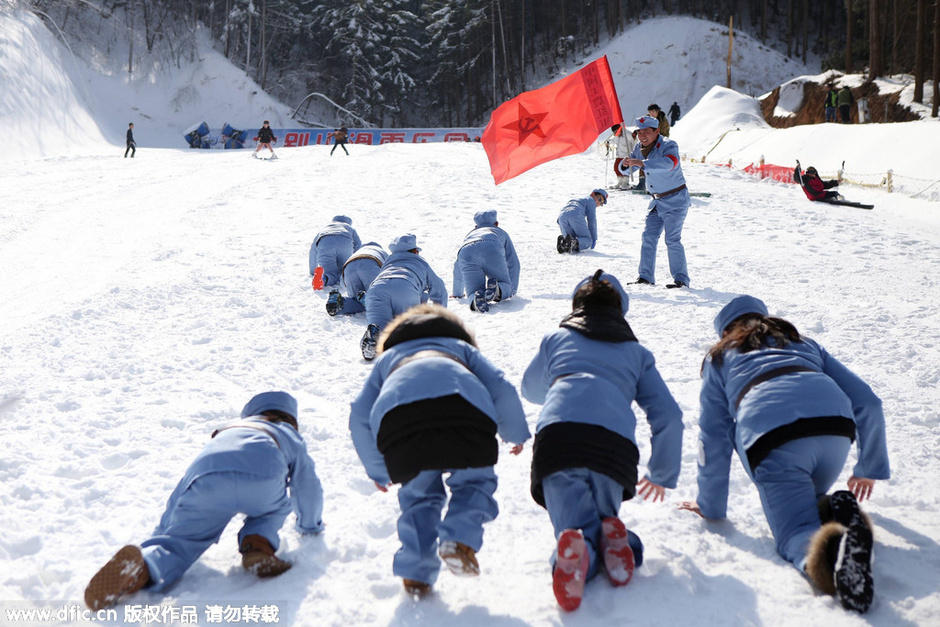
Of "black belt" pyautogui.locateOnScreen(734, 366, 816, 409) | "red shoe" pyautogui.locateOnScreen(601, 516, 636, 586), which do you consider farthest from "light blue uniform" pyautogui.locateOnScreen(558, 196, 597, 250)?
"red shoe" pyautogui.locateOnScreen(601, 516, 636, 586)

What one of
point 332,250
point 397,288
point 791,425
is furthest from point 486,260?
point 791,425

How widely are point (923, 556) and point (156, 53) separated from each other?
4582cm

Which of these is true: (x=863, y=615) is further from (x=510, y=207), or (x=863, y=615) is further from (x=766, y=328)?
(x=510, y=207)

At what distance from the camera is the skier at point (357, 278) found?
24.1 feet

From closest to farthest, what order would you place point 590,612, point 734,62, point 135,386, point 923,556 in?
point 590,612 → point 923,556 → point 135,386 → point 734,62

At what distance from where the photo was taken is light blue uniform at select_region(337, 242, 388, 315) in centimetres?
734

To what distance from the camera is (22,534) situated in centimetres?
332

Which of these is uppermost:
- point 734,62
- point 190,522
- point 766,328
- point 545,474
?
point 734,62

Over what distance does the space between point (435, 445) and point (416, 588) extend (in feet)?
1.79

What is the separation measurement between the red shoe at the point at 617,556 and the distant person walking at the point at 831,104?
2553cm

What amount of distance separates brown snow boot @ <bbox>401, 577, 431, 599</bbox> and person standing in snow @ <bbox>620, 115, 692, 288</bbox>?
19.2ft

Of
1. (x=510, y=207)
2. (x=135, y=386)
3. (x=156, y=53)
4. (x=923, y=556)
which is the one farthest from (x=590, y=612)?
(x=156, y=53)

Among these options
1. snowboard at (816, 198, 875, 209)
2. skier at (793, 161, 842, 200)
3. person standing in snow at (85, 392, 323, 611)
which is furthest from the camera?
skier at (793, 161, 842, 200)

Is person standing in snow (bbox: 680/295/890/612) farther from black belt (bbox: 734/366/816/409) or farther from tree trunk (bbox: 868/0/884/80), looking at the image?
tree trunk (bbox: 868/0/884/80)
